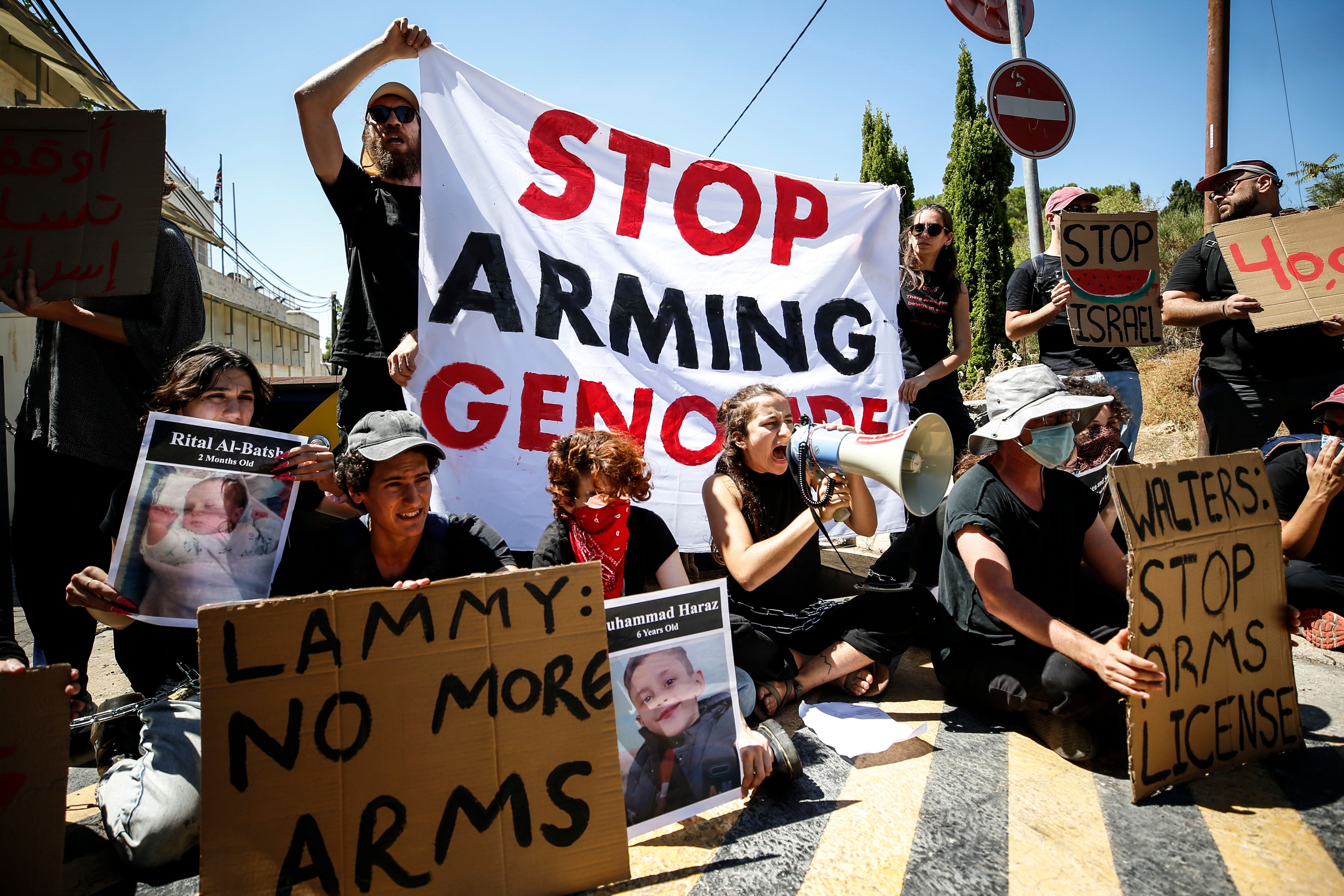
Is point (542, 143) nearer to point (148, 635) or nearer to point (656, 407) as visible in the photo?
point (656, 407)

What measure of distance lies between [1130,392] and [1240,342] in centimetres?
51

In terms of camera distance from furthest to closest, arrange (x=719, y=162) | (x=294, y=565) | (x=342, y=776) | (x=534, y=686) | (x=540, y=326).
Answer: (x=719, y=162), (x=540, y=326), (x=294, y=565), (x=534, y=686), (x=342, y=776)

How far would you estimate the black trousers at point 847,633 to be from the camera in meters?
2.76

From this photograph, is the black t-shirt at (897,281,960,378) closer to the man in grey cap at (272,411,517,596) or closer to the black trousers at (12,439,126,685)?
the man in grey cap at (272,411,517,596)

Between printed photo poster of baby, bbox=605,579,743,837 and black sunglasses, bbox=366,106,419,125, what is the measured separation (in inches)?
94.5

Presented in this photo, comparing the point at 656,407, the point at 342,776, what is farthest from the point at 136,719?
the point at 656,407

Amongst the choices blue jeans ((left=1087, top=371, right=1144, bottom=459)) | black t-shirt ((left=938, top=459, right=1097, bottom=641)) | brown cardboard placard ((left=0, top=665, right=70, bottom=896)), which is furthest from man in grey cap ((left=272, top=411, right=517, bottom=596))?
blue jeans ((left=1087, top=371, right=1144, bottom=459))

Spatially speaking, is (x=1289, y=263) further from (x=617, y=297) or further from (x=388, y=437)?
(x=388, y=437)

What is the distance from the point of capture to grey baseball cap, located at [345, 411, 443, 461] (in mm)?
2182

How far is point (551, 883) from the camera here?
1717 mm

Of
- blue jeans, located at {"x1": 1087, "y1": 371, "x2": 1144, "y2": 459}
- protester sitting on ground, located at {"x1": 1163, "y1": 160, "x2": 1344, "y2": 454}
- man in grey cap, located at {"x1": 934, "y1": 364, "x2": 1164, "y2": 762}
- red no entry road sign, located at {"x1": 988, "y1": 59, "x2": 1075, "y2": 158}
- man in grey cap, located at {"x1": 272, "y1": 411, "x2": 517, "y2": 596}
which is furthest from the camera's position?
red no entry road sign, located at {"x1": 988, "y1": 59, "x2": 1075, "y2": 158}

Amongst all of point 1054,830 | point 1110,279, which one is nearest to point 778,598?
point 1054,830

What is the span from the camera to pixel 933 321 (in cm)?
420

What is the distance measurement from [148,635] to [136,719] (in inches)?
10.2
